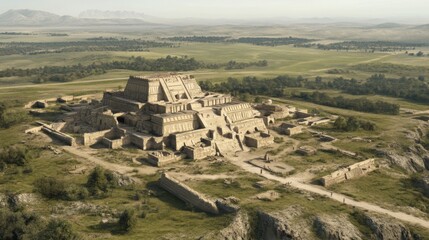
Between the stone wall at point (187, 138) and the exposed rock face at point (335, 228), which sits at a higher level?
the stone wall at point (187, 138)

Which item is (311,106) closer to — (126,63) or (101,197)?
(101,197)

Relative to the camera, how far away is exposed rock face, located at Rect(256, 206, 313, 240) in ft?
154

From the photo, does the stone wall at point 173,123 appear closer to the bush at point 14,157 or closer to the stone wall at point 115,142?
the stone wall at point 115,142

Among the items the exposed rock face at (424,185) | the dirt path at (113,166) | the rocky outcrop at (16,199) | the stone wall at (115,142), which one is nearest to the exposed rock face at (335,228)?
the exposed rock face at (424,185)

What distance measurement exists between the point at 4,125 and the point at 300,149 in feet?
183

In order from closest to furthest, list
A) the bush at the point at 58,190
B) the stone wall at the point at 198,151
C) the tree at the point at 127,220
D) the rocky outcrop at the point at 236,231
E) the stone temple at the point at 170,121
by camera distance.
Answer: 1. the rocky outcrop at the point at 236,231
2. the tree at the point at 127,220
3. the bush at the point at 58,190
4. the stone wall at the point at 198,151
5. the stone temple at the point at 170,121

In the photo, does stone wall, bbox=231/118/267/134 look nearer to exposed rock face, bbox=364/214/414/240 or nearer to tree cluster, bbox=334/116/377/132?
tree cluster, bbox=334/116/377/132

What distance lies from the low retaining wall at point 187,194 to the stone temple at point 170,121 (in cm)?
850

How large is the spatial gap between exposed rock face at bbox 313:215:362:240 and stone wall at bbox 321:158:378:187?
10.3 meters

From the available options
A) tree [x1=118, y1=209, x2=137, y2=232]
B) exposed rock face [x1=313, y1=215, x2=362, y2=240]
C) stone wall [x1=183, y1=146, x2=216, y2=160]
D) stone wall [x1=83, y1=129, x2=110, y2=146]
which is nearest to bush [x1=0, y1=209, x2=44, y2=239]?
tree [x1=118, y1=209, x2=137, y2=232]

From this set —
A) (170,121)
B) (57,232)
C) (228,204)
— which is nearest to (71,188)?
(57,232)

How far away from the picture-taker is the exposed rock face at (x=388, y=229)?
4816 centimetres

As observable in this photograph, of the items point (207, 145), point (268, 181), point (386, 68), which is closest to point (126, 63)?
point (386, 68)

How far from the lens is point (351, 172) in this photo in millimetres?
63094
